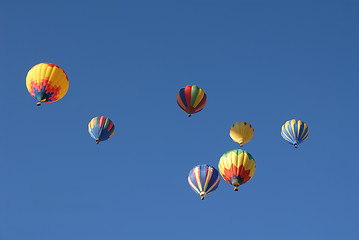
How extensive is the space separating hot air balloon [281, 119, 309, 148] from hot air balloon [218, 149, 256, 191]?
921 cm

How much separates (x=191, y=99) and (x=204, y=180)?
6340 millimetres

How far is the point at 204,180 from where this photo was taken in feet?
102

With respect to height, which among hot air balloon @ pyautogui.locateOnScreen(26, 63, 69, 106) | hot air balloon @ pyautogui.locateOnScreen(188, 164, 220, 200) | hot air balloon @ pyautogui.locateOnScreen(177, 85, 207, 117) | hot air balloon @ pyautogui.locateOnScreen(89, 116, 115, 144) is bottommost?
hot air balloon @ pyautogui.locateOnScreen(188, 164, 220, 200)

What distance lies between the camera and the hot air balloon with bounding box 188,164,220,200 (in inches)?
1225

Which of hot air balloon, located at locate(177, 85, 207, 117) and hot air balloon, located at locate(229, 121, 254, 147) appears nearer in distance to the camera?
hot air balloon, located at locate(177, 85, 207, 117)

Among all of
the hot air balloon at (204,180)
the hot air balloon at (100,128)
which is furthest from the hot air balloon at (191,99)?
the hot air balloon at (100,128)

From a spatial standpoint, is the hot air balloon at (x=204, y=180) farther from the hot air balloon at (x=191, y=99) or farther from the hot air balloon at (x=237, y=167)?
the hot air balloon at (x=191, y=99)

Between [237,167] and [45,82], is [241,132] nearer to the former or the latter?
[237,167]

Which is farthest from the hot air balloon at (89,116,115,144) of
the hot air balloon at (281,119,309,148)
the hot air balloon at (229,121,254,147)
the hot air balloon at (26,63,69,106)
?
the hot air balloon at (281,119,309,148)

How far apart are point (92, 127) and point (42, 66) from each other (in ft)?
22.0

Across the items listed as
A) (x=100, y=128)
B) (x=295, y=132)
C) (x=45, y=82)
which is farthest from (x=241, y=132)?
(x=45, y=82)

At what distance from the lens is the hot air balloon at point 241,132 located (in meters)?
38.1

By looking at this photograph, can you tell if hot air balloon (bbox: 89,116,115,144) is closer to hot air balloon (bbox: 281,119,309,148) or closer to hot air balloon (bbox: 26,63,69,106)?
hot air balloon (bbox: 26,63,69,106)

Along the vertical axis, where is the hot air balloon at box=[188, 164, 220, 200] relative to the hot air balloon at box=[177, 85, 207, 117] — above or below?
below
